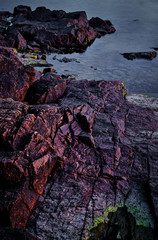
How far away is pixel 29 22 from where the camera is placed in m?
30.4

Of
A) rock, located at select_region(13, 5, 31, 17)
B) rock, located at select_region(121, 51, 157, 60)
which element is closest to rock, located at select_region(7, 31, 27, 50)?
rock, located at select_region(121, 51, 157, 60)

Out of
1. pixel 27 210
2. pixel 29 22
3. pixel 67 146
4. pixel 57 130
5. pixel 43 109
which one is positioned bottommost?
pixel 27 210

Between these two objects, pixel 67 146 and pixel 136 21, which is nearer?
pixel 67 146

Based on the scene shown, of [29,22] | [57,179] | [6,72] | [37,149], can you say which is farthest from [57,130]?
[29,22]

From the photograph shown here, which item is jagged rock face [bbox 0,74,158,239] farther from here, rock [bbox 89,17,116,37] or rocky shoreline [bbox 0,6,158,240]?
rock [bbox 89,17,116,37]

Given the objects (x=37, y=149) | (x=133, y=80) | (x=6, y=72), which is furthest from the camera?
(x=133, y=80)

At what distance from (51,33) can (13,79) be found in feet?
59.1

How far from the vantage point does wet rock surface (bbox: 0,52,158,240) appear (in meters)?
5.17

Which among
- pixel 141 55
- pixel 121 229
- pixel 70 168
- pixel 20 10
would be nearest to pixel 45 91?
pixel 70 168

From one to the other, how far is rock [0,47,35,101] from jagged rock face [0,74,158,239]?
1914 mm

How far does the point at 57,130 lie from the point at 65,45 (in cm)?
A: 2067

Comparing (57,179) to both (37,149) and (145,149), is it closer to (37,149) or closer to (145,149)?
(37,149)

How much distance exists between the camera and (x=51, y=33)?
25062 mm

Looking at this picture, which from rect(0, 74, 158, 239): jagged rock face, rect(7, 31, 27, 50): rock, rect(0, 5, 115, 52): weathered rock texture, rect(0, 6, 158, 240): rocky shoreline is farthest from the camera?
rect(0, 5, 115, 52): weathered rock texture
